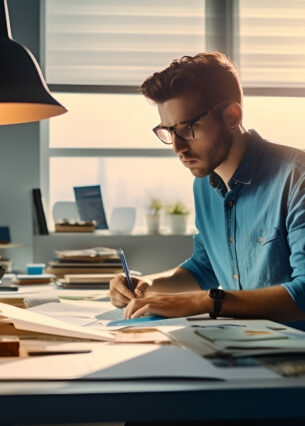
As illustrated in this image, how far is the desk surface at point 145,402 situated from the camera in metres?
0.81

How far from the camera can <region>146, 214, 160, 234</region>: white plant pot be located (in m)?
3.96

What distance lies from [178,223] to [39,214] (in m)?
0.78

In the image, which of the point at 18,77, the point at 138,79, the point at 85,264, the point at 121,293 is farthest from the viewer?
the point at 138,79

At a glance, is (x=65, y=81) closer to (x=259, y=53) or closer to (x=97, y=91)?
(x=97, y=91)

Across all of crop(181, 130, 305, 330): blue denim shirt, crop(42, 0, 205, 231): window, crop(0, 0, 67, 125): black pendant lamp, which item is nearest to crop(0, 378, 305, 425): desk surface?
crop(181, 130, 305, 330): blue denim shirt

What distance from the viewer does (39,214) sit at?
3.79 metres

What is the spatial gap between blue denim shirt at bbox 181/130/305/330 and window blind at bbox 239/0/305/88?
1.96m

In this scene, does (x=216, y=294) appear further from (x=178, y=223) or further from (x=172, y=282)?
(x=178, y=223)

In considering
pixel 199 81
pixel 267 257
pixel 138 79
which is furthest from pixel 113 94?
pixel 267 257

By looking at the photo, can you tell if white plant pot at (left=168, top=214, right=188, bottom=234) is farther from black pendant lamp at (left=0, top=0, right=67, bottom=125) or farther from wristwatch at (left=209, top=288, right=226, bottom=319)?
wristwatch at (left=209, top=288, right=226, bottom=319)

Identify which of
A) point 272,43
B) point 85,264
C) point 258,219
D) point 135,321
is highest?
point 272,43

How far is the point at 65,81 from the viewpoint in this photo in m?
4.02

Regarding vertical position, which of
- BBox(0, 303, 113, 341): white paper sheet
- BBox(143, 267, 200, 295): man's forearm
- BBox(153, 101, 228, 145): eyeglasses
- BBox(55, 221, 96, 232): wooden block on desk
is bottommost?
BBox(143, 267, 200, 295): man's forearm

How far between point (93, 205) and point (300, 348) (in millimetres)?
2947
